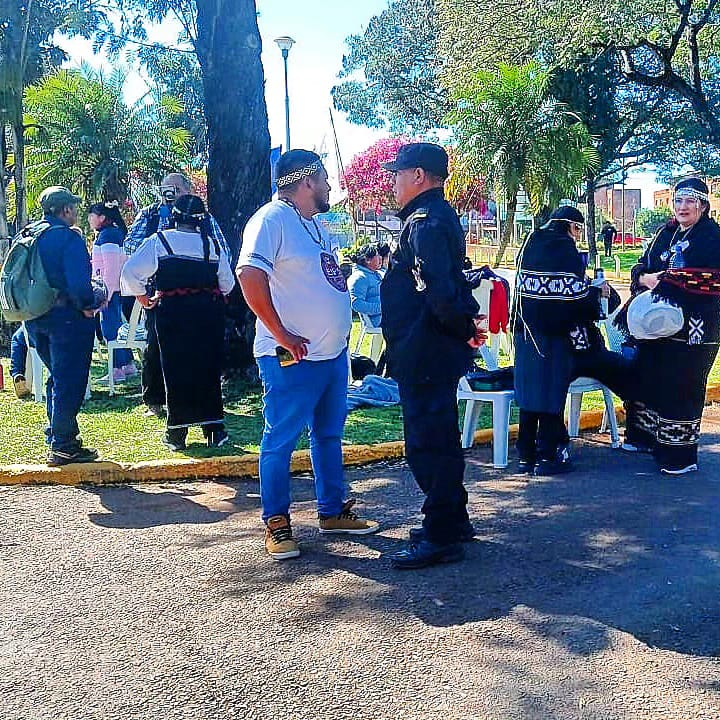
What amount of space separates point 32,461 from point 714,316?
188 inches

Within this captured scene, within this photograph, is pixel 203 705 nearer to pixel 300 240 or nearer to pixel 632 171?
pixel 300 240

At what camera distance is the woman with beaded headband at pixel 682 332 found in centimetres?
581

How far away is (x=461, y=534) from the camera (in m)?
4.61

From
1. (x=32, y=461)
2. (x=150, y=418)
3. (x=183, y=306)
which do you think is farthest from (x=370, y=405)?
(x=32, y=461)

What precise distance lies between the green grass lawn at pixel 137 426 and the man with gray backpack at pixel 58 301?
53 centimetres

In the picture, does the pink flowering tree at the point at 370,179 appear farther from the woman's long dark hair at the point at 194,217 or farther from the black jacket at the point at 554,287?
the black jacket at the point at 554,287

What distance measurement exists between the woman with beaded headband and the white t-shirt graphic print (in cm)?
247

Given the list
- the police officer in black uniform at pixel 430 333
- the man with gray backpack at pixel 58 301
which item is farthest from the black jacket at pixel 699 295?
the man with gray backpack at pixel 58 301

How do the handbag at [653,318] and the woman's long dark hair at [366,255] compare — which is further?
the woman's long dark hair at [366,255]

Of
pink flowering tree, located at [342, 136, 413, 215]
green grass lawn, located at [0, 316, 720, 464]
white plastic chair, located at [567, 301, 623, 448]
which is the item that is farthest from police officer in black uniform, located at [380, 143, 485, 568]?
pink flowering tree, located at [342, 136, 413, 215]

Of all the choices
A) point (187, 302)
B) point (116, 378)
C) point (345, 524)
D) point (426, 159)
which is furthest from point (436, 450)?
point (116, 378)

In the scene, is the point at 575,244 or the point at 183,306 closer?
the point at 575,244

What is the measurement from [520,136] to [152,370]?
16156 mm

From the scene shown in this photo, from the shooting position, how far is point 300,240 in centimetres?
441
